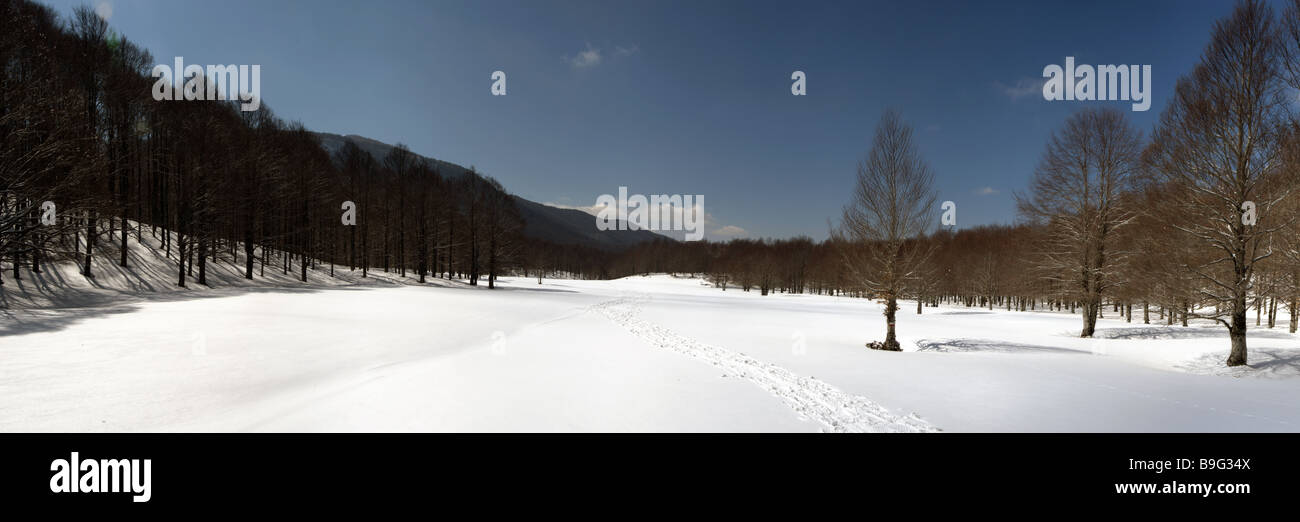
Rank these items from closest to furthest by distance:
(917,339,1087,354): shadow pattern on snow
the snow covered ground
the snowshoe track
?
the snow covered ground
the snowshoe track
(917,339,1087,354): shadow pattern on snow

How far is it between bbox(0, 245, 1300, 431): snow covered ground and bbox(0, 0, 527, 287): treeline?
19.4 ft

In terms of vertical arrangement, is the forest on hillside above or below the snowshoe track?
above

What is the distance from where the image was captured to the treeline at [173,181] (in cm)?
Result: 1619

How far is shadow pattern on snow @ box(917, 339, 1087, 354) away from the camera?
14.9 m

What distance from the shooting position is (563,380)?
26.0 feet

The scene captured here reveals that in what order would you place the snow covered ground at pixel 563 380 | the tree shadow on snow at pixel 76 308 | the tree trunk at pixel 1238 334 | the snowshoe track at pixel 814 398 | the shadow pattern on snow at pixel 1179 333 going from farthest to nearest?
the shadow pattern on snow at pixel 1179 333 → the tree trunk at pixel 1238 334 → the tree shadow on snow at pixel 76 308 → the snowshoe track at pixel 814 398 → the snow covered ground at pixel 563 380

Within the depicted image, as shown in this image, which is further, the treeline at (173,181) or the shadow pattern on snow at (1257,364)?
the treeline at (173,181)

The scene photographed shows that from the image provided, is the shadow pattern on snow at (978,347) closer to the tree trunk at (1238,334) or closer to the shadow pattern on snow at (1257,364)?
the shadow pattern on snow at (1257,364)

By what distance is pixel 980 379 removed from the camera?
376 inches

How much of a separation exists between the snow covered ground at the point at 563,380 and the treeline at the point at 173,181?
19.4ft

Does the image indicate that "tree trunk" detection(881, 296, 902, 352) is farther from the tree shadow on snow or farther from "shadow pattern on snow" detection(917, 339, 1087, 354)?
the tree shadow on snow

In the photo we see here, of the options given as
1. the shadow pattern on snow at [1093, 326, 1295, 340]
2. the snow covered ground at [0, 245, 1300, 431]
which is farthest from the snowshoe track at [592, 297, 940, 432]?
the shadow pattern on snow at [1093, 326, 1295, 340]

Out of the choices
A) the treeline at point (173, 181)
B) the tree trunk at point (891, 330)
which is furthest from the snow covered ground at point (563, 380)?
the treeline at point (173, 181)
